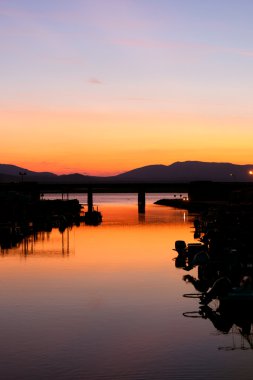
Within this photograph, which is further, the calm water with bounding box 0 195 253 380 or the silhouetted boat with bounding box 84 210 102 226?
the silhouetted boat with bounding box 84 210 102 226

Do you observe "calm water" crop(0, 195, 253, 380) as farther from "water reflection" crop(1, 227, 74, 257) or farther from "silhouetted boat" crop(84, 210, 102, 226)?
"silhouetted boat" crop(84, 210, 102, 226)

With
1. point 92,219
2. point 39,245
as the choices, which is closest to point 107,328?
point 39,245

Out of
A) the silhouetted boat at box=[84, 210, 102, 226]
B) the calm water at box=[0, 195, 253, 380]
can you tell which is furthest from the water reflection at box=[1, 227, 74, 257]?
the silhouetted boat at box=[84, 210, 102, 226]

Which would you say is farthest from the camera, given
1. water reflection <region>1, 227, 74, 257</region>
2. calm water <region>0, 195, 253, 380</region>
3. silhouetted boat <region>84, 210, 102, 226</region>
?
silhouetted boat <region>84, 210, 102, 226</region>

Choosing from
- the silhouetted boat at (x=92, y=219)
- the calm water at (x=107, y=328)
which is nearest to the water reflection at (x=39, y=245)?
the calm water at (x=107, y=328)

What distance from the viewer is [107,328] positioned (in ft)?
147

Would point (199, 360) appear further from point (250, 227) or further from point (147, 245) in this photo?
point (147, 245)

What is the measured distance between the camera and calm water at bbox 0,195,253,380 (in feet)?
115

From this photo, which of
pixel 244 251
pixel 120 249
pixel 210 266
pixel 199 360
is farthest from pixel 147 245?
pixel 199 360

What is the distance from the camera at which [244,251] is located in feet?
250

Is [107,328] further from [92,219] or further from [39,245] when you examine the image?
[92,219]

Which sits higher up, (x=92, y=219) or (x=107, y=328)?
(x=92, y=219)

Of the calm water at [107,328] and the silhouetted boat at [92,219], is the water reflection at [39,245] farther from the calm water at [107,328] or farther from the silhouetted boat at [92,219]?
the silhouetted boat at [92,219]

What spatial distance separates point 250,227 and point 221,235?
167 inches
